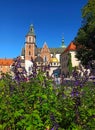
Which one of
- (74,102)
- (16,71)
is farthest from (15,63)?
(74,102)

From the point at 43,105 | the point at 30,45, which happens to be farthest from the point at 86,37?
the point at 30,45

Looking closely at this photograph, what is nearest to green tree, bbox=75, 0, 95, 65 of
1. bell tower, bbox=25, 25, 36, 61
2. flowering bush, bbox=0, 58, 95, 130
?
flowering bush, bbox=0, 58, 95, 130

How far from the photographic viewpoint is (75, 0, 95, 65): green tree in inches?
1857

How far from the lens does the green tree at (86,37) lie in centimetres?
4716

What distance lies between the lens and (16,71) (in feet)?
23.6

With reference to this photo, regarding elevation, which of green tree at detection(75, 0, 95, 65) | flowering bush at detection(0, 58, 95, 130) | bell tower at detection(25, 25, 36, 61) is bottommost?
flowering bush at detection(0, 58, 95, 130)

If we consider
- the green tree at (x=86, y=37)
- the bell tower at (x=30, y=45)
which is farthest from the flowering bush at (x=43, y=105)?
the bell tower at (x=30, y=45)

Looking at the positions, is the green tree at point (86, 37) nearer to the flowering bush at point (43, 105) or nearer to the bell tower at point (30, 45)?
the flowering bush at point (43, 105)

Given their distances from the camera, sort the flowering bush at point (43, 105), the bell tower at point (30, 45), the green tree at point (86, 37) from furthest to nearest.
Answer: the bell tower at point (30, 45) → the green tree at point (86, 37) → the flowering bush at point (43, 105)

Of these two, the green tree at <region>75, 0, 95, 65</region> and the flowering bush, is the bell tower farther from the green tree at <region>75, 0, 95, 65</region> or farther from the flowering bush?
the flowering bush

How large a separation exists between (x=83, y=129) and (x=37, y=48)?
477 ft

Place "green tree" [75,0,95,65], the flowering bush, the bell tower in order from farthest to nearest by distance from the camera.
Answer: the bell tower
"green tree" [75,0,95,65]
the flowering bush

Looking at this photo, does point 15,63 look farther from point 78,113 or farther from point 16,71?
point 78,113

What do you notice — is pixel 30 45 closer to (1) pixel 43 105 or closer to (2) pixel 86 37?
(2) pixel 86 37
